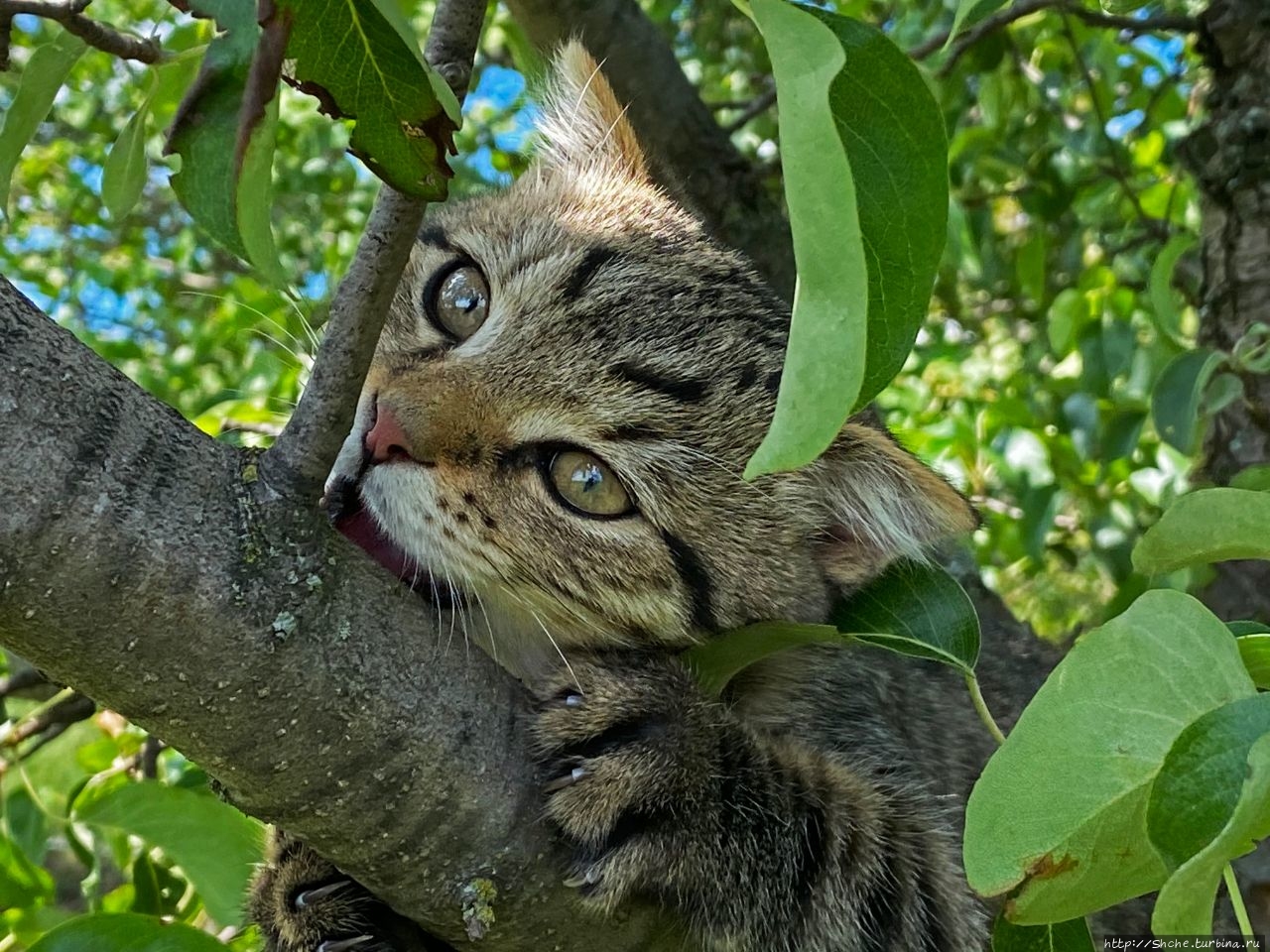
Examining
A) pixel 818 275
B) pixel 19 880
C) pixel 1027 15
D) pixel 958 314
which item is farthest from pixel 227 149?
pixel 958 314

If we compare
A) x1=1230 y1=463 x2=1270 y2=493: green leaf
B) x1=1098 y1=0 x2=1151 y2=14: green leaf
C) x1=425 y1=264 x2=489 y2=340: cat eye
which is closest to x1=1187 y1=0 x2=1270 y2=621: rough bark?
x1=1230 y1=463 x2=1270 y2=493: green leaf

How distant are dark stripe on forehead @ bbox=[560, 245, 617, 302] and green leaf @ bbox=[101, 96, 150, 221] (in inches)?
26.8

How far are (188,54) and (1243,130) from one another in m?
2.23

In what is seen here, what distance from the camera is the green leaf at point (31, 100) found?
3.88ft

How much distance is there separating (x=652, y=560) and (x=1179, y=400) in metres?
1.15

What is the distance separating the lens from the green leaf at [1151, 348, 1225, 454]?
82.7 inches

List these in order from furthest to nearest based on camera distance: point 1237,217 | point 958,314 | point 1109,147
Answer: point 958,314, point 1109,147, point 1237,217

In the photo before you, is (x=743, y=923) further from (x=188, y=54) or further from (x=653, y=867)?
(x=188, y=54)

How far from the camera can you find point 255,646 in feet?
3.03

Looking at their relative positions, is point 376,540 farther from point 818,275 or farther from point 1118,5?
point 1118,5

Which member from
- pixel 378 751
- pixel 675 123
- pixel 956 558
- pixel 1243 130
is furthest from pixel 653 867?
pixel 1243 130

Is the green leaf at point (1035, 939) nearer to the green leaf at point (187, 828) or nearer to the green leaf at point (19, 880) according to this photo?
the green leaf at point (187, 828)

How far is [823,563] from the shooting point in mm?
1834

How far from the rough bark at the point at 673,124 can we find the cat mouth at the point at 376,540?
1.14 meters
